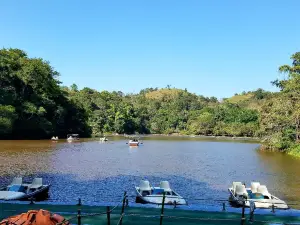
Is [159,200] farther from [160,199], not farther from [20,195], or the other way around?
[20,195]

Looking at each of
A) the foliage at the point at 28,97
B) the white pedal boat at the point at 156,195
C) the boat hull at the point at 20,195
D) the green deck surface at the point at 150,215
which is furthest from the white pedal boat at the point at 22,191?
the foliage at the point at 28,97

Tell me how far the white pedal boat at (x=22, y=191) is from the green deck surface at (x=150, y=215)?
3.93 metres

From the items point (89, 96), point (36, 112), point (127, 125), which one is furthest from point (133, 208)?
point (89, 96)

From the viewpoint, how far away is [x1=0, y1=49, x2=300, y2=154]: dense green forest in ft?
158

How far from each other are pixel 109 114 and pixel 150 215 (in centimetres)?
10923

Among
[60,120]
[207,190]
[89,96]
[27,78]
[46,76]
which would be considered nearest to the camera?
[207,190]

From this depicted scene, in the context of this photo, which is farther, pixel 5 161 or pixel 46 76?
pixel 46 76

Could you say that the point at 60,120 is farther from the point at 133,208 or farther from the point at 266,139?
the point at 133,208

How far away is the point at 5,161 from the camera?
32656 millimetres

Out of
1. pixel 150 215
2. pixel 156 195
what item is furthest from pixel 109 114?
pixel 150 215

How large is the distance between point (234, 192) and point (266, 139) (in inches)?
1322

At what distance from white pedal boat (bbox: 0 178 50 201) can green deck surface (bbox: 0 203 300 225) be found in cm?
393

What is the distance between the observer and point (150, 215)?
10.6m

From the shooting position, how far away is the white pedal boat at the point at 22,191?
53.9 ft
